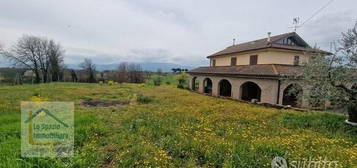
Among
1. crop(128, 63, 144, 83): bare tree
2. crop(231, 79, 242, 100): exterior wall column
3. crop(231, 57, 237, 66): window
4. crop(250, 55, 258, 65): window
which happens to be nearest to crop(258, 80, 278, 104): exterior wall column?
crop(231, 79, 242, 100): exterior wall column

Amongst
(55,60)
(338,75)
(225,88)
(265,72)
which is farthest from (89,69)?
(338,75)

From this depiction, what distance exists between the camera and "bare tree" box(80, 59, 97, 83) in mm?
44978

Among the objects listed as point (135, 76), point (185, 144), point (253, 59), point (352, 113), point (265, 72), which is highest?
point (253, 59)

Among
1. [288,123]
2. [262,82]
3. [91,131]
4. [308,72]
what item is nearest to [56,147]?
[91,131]

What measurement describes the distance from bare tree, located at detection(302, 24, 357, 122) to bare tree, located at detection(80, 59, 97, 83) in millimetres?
45200

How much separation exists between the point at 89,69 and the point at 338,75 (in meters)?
47.7

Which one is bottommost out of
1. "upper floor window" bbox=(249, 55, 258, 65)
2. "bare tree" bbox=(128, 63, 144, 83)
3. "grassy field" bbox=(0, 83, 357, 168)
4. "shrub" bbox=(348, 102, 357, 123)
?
"grassy field" bbox=(0, 83, 357, 168)

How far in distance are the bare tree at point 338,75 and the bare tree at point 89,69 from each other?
45200mm

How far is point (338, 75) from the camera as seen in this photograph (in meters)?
7.09

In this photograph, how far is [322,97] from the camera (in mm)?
7410

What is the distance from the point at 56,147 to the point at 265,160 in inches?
190

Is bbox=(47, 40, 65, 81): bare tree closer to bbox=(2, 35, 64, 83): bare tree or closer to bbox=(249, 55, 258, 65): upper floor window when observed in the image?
bbox=(2, 35, 64, 83): bare tree

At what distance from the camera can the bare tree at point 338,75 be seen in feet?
23.3

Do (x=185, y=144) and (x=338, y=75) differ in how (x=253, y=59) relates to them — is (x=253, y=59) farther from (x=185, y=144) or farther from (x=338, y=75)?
(x=185, y=144)
